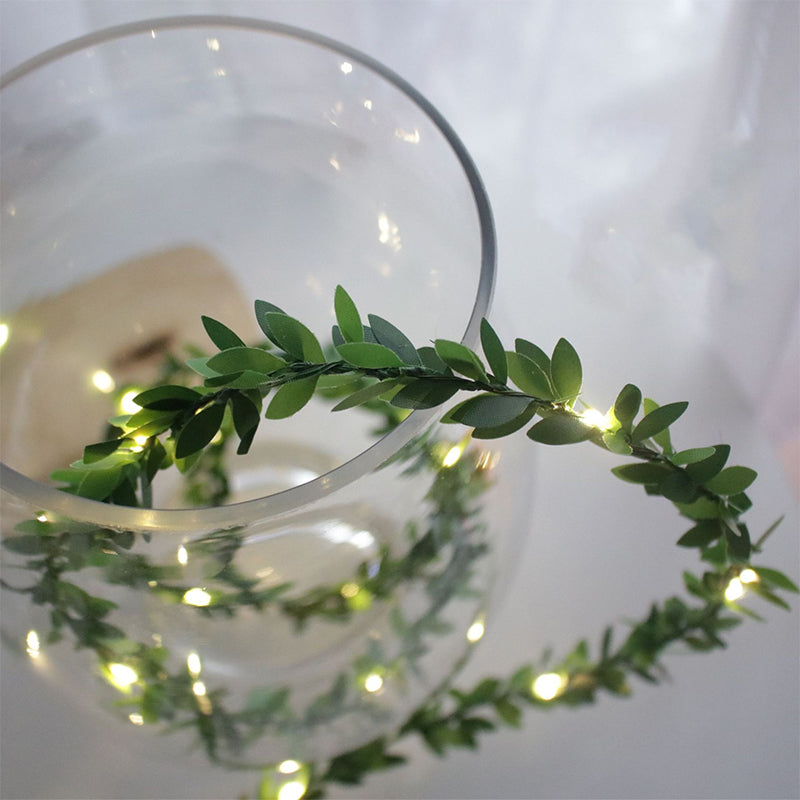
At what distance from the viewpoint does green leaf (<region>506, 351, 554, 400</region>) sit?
0.26 metres

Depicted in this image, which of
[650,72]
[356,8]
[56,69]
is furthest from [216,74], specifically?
[650,72]

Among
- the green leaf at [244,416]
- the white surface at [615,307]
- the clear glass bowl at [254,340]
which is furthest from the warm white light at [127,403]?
the green leaf at [244,416]

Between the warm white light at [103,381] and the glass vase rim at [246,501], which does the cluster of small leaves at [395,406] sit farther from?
the warm white light at [103,381]

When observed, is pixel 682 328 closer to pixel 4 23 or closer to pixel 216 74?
pixel 216 74

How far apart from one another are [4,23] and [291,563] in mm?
365

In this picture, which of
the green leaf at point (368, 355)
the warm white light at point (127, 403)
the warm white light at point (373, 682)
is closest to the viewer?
the green leaf at point (368, 355)

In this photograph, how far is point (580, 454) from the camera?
1.67ft

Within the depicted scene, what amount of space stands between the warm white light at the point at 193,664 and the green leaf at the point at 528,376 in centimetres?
16

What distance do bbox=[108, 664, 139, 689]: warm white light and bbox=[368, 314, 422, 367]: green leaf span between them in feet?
0.54

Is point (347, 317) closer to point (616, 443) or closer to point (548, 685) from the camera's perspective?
point (616, 443)

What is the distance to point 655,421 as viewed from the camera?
261 millimetres

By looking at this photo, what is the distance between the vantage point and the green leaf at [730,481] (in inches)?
11.4

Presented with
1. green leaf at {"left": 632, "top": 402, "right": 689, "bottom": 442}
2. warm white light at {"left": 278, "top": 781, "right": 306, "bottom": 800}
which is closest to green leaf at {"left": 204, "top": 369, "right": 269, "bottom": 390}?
green leaf at {"left": 632, "top": 402, "right": 689, "bottom": 442}

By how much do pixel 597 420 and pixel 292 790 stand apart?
24 centimetres
